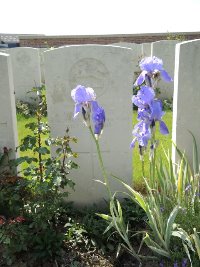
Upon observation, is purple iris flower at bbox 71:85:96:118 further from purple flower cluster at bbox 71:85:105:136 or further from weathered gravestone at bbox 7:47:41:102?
weathered gravestone at bbox 7:47:41:102

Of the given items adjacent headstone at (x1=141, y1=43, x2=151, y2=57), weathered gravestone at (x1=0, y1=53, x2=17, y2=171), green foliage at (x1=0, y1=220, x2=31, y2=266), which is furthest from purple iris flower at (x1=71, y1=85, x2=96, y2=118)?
adjacent headstone at (x1=141, y1=43, x2=151, y2=57)

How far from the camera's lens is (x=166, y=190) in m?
2.45

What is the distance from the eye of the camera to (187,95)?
9.20ft

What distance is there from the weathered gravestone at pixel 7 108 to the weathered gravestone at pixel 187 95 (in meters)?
1.45

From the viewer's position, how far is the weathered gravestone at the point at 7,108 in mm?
2643

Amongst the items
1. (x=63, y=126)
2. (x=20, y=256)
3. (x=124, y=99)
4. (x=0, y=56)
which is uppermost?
(x=0, y=56)

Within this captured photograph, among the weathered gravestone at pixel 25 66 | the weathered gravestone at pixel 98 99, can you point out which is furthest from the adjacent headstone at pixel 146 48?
the weathered gravestone at pixel 98 99

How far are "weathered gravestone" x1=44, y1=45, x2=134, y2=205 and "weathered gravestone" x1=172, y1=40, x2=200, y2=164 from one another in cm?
43

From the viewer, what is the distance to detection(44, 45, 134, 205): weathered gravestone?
106 inches

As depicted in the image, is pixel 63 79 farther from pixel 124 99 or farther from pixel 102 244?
pixel 102 244

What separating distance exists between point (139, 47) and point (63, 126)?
262 inches

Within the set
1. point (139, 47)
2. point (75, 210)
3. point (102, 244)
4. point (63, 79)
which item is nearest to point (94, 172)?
point (75, 210)

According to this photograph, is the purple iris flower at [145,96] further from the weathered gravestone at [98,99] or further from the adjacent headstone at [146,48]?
the adjacent headstone at [146,48]

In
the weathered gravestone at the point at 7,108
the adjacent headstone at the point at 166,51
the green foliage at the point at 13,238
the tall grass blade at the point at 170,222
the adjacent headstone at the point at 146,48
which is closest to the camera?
the tall grass blade at the point at 170,222
